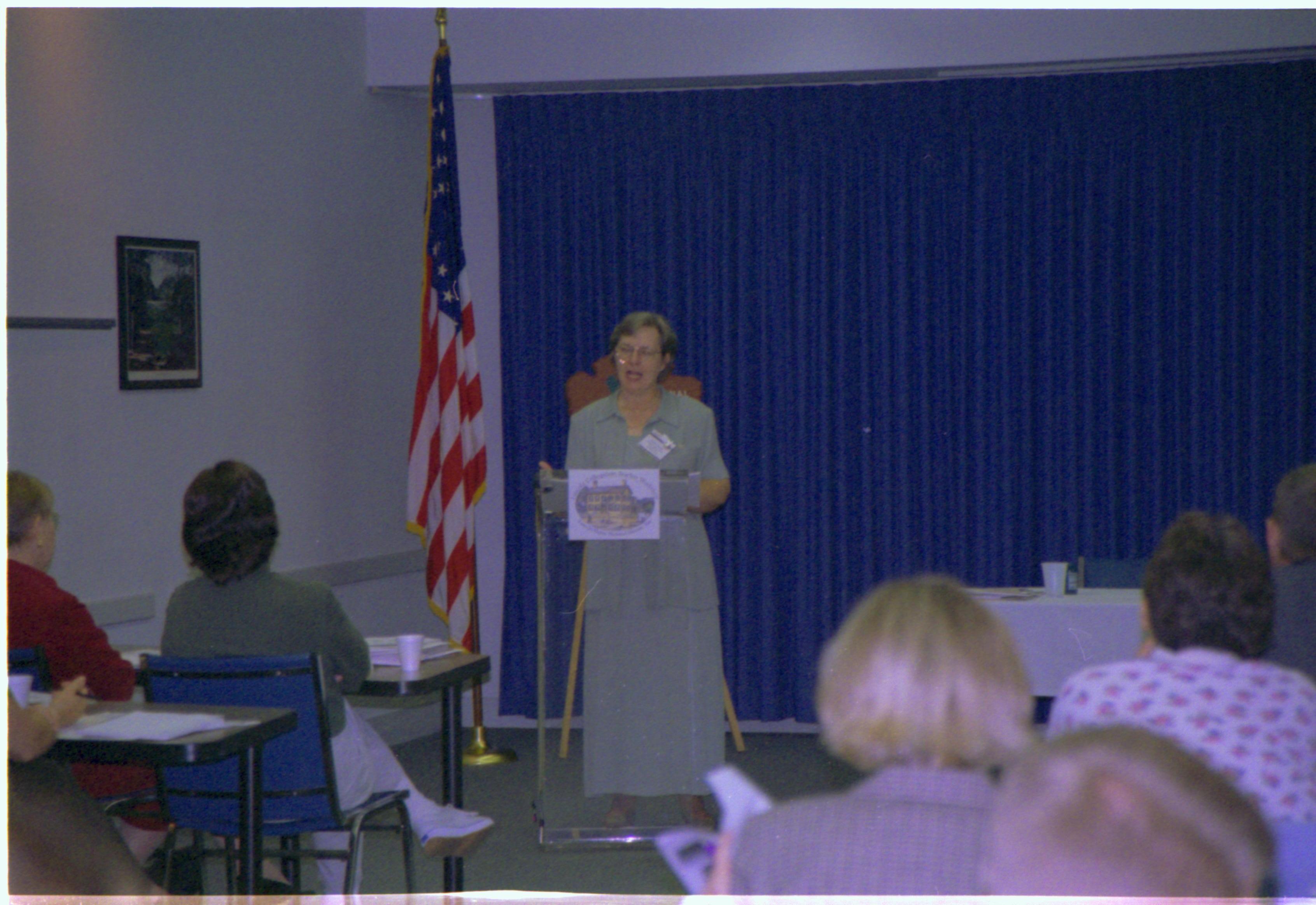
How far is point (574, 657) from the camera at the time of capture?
3977mm

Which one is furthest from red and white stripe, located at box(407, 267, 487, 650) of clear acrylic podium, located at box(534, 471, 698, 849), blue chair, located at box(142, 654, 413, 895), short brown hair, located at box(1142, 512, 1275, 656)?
short brown hair, located at box(1142, 512, 1275, 656)

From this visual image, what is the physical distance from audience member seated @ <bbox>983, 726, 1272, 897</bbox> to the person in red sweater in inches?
91.2

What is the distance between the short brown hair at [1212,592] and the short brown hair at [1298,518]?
0.53 meters

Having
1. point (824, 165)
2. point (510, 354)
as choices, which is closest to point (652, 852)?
point (510, 354)

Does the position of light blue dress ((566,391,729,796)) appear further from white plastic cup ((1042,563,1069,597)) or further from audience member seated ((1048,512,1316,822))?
audience member seated ((1048,512,1316,822))

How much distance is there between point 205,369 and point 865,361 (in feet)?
8.65

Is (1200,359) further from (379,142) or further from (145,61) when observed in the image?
(145,61)

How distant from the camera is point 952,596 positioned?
1.55m

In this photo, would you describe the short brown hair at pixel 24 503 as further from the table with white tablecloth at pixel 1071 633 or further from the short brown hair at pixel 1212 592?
the table with white tablecloth at pixel 1071 633

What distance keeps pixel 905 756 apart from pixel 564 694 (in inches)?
102

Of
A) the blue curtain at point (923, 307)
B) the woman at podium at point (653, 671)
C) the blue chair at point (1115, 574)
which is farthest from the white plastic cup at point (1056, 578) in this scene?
the blue curtain at point (923, 307)

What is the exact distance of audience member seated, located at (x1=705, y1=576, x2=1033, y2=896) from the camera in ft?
4.79

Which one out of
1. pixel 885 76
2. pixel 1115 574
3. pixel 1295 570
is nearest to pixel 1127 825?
pixel 1295 570

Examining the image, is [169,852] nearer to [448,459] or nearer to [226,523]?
[226,523]
